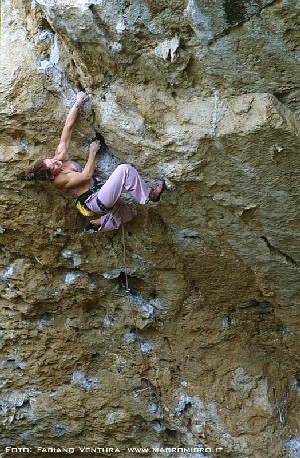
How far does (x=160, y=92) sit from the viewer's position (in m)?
→ 3.95

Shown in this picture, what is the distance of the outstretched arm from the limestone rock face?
0.07m

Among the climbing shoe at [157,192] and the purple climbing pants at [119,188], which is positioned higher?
the purple climbing pants at [119,188]

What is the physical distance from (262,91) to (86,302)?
7.89 feet

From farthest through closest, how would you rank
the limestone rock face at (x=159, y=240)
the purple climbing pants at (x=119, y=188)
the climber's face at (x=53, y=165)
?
1. the climber's face at (x=53, y=165)
2. the purple climbing pants at (x=119, y=188)
3. the limestone rock face at (x=159, y=240)

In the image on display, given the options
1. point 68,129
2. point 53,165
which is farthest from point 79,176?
point 68,129

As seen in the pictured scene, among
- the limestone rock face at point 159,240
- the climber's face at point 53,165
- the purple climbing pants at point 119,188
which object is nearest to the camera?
the limestone rock face at point 159,240

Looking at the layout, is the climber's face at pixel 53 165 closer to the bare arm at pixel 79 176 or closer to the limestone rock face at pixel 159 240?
the bare arm at pixel 79 176

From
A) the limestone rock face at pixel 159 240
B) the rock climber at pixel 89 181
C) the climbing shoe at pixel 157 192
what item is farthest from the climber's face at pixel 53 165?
the climbing shoe at pixel 157 192

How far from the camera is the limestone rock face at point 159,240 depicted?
3646 mm

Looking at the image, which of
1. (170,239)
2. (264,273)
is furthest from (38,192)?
(264,273)

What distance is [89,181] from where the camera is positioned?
4289 millimetres

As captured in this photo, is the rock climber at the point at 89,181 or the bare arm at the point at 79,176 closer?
the rock climber at the point at 89,181

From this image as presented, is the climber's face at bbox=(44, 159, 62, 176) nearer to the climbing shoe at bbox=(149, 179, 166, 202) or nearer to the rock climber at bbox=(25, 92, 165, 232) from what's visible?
the rock climber at bbox=(25, 92, 165, 232)

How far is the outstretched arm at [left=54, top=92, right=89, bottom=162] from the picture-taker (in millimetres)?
4160
